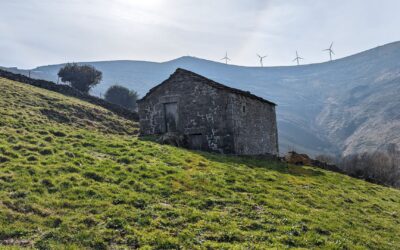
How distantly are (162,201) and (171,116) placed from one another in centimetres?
1896

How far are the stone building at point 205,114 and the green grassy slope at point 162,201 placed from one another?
598cm

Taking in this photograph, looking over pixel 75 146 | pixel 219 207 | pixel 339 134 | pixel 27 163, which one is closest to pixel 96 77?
pixel 75 146

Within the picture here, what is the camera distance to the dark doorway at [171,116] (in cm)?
3275

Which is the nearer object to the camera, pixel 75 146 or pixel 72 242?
pixel 72 242

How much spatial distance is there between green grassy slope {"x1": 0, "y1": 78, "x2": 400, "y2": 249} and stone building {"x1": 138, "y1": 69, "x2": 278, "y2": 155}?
19.6ft

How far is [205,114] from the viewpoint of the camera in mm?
30953

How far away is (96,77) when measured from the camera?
7062cm

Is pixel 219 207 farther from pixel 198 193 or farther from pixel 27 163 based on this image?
pixel 27 163

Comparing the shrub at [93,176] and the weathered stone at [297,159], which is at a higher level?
the shrub at [93,176]

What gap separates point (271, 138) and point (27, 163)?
26.1 m

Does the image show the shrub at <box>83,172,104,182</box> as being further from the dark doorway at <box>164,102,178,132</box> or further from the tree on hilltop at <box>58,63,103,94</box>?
the tree on hilltop at <box>58,63,103,94</box>

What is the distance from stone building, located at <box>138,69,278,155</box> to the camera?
30.2 m

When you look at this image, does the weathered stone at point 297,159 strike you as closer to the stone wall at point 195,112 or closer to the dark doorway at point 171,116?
the stone wall at point 195,112

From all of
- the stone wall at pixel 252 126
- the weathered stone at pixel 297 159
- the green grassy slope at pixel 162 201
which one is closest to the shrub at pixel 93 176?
the green grassy slope at pixel 162 201
